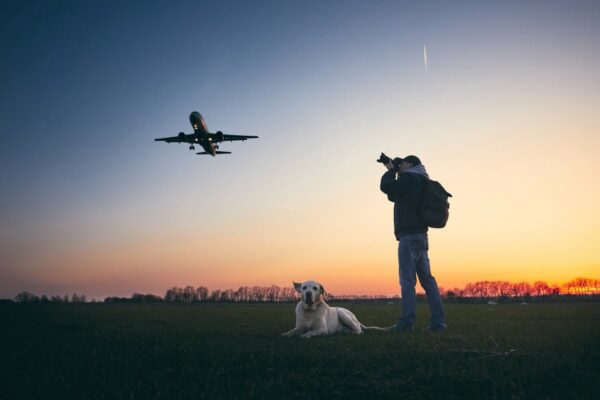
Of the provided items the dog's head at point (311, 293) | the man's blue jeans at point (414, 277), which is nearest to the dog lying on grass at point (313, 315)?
the dog's head at point (311, 293)

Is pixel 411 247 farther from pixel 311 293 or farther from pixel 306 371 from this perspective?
pixel 306 371

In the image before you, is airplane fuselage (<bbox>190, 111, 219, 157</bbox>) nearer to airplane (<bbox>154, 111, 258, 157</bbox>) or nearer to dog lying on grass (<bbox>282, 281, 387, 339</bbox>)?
airplane (<bbox>154, 111, 258, 157</bbox>)

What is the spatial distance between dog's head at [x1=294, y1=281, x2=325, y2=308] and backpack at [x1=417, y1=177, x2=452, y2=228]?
8.21ft

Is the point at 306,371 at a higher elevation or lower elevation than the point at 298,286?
lower

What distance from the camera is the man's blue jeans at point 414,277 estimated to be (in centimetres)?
757

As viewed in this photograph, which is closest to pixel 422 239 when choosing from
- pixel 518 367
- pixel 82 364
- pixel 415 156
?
pixel 415 156

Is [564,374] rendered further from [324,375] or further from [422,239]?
[422,239]

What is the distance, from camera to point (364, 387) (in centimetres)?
295

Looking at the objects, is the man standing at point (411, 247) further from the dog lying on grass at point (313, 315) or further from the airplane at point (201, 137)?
the airplane at point (201, 137)

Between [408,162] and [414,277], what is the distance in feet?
8.21

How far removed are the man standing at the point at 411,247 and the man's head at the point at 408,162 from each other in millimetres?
436

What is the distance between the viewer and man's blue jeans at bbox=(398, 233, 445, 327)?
24.8 ft

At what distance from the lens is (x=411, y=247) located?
25.4 feet

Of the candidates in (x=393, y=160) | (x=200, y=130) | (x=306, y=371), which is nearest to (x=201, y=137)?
(x=200, y=130)
